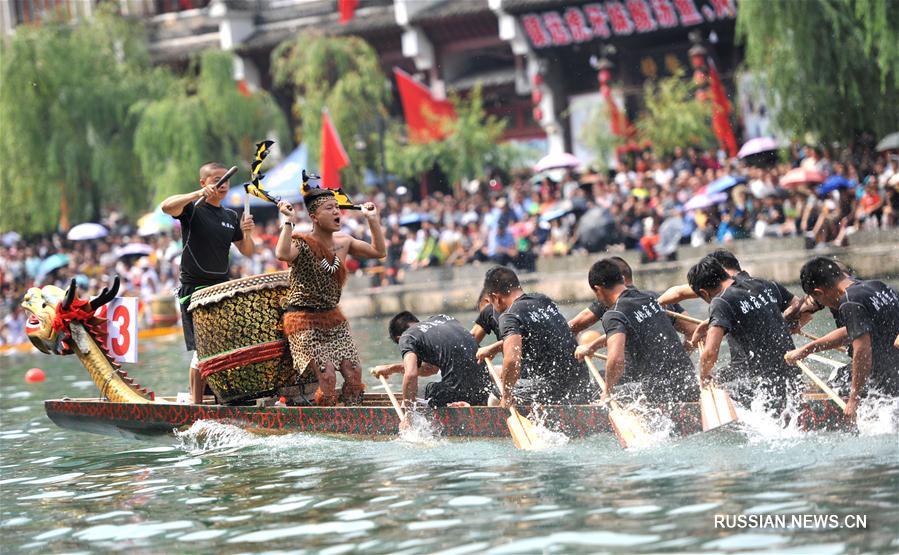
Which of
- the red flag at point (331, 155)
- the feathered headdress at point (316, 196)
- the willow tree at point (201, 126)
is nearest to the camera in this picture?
the feathered headdress at point (316, 196)

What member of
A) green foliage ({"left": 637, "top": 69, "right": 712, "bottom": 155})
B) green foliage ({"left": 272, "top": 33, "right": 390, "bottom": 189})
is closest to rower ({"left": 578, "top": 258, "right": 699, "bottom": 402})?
green foliage ({"left": 637, "top": 69, "right": 712, "bottom": 155})

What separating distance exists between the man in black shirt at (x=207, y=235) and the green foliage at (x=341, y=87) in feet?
60.5

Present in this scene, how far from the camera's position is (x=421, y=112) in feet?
101

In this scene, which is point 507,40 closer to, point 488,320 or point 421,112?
point 421,112

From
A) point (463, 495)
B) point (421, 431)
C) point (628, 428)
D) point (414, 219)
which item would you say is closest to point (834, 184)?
point (414, 219)

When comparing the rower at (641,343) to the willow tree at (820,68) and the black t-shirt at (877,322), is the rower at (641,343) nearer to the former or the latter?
the black t-shirt at (877,322)

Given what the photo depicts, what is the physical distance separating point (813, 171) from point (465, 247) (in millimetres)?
6556

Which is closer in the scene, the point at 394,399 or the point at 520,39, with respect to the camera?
the point at 394,399

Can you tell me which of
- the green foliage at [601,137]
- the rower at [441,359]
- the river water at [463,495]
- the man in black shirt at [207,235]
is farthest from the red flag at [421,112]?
the rower at [441,359]

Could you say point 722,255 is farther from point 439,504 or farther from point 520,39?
point 520,39

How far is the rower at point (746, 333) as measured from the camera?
9125mm

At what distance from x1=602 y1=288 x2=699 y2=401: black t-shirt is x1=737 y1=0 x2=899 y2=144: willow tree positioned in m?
12.3

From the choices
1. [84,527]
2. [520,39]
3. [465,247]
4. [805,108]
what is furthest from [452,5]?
[84,527]

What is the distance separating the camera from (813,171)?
20.3 meters
